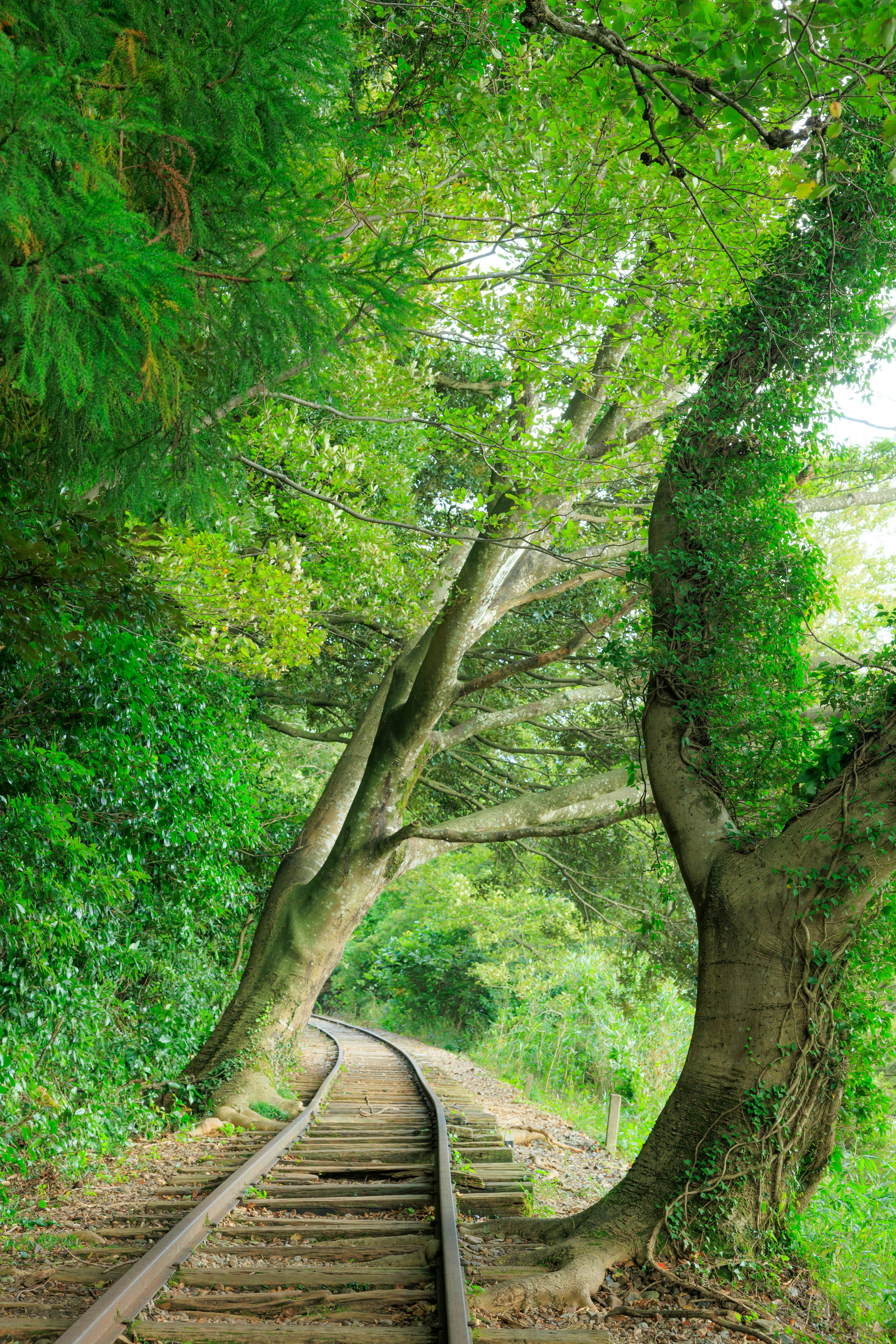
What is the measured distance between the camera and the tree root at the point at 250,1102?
26.2 ft

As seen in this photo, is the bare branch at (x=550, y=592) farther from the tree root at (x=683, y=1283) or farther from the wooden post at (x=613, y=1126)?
the tree root at (x=683, y=1283)

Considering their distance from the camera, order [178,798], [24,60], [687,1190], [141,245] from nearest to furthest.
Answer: [24,60]
[141,245]
[687,1190]
[178,798]

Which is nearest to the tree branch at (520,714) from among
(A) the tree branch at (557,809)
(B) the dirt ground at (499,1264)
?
(A) the tree branch at (557,809)

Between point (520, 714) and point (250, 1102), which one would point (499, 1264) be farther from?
point (520, 714)

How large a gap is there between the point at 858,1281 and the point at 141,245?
590 cm

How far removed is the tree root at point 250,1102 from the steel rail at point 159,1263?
1.59 meters

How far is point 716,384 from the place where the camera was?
6.18m

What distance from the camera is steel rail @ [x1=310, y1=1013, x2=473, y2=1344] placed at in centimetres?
312

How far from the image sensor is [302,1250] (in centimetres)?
429

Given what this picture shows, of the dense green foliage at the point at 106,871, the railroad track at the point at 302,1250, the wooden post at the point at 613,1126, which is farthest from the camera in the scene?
the wooden post at the point at 613,1126

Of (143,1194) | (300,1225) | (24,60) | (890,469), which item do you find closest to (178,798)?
(143,1194)

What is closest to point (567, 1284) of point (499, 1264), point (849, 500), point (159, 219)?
point (499, 1264)

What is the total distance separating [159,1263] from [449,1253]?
128cm

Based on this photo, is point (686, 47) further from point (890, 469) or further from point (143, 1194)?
point (890, 469)
